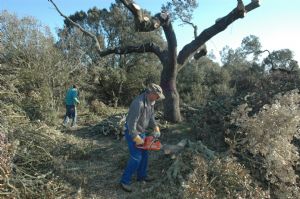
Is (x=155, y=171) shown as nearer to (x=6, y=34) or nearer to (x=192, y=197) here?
(x=192, y=197)

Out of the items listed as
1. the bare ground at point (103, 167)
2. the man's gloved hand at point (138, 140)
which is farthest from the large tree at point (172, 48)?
the man's gloved hand at point (138, 140)

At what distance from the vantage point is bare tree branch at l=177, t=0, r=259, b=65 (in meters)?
12.2

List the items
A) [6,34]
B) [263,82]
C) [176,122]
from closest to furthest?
[263,82] < [176,122] < [6,34]

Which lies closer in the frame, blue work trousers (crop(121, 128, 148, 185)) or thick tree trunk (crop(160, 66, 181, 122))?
blue work trousers (crop(121, 128, 148, 185))

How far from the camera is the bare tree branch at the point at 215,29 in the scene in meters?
12.2

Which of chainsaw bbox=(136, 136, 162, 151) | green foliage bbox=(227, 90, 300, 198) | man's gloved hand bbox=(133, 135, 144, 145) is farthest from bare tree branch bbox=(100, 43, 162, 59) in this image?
man's gloved hand bbox=(133, 135, 144, 145)

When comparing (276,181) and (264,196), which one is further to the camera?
(276,181)

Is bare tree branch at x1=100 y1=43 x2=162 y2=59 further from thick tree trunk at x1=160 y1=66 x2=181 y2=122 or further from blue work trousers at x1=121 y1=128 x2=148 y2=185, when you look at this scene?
blue work trousers at x1=121 y1=128 x2=148 y2=185

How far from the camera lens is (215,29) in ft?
41.0

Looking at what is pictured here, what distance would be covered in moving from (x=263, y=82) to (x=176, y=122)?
289 centimetres

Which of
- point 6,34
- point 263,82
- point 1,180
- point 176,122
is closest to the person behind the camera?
point 1,180

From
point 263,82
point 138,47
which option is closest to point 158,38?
point 138,47

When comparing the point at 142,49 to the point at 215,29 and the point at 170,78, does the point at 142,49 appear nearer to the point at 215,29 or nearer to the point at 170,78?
the point at 170,78

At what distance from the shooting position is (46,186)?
6387mm
